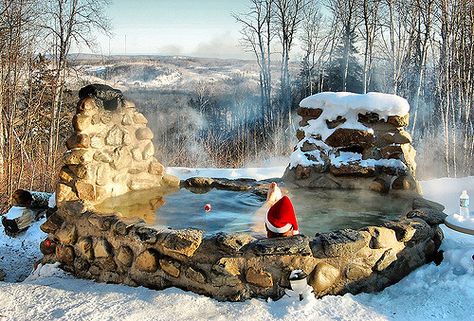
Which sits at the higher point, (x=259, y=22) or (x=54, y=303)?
(x=259, y=22)

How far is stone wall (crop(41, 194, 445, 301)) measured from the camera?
3447 millimetres

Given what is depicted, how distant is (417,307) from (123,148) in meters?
3.56

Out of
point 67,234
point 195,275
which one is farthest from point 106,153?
point 195,275

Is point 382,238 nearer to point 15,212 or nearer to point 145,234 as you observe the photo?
point 145,234

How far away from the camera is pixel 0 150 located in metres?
10.4

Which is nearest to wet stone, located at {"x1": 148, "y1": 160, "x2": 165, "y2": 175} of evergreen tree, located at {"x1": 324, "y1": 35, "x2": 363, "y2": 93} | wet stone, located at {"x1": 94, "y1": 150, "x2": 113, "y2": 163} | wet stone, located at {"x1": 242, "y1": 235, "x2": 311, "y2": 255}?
wet stone, located at {"x1": 94, "y1": 150, "x2": 113, "y2": 163}

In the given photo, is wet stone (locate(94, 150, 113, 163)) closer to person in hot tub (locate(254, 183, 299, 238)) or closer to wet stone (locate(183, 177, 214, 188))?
wet stone (locate(183, 177, 214, 188))

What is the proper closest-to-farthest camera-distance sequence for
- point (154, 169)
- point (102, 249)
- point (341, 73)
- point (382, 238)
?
1. point (382, 238)
2. point (102, 249)
3. point (154, 169)
4. point (341, 73)

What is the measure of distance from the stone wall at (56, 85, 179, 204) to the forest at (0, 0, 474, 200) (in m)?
4.55

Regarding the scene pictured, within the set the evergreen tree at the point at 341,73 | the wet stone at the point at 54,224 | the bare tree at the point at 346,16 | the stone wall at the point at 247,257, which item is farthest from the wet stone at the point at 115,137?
the evergreen tree at the point at 341,73

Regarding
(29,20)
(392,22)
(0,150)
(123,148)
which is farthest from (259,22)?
(123,148)

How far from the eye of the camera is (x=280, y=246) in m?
3.39

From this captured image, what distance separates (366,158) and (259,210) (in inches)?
74.3

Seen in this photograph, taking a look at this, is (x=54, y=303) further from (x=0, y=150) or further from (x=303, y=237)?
(x=0, y=150)
